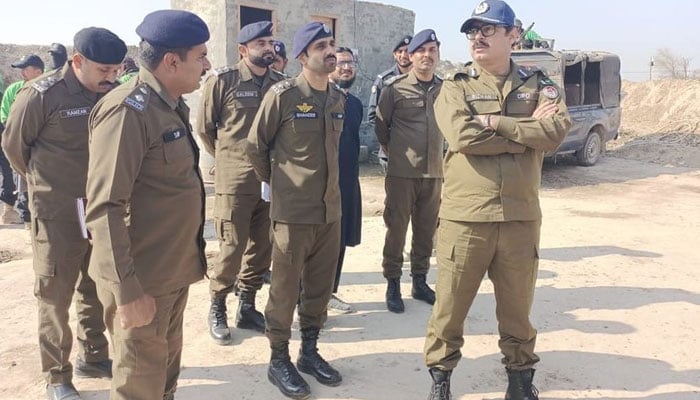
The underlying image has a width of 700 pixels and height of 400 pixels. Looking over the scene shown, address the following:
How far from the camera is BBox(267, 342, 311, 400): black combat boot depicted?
10.4ft

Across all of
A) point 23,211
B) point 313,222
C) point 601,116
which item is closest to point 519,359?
point 313,222

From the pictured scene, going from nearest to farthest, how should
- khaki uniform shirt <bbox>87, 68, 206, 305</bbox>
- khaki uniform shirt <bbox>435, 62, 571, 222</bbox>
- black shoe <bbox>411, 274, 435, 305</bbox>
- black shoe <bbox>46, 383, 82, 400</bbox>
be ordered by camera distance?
khaki uniform shirt <bbox>87, 68, 206, 305</bbox> < khaki uniform shirt <bbox>435, 62, 571, 222</bbox> < black shoe <bbox>46, 383, 82, 400</bbox> < black shoe <bbox>411, 274, 435, 305</bbox>

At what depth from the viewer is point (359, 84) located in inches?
464

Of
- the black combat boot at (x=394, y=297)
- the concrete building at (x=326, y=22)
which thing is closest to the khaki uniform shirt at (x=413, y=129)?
the black combat boot at (x=394, y=297)

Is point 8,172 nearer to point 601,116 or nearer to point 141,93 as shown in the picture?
point 141,93

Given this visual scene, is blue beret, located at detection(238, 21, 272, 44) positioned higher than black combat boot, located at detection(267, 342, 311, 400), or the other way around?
blue beret, located at detection(238, 21, 272, 44)

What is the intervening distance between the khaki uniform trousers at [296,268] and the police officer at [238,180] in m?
0.74

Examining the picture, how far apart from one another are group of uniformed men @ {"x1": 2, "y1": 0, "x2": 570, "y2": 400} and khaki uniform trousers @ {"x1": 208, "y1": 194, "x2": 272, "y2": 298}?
0.06ft

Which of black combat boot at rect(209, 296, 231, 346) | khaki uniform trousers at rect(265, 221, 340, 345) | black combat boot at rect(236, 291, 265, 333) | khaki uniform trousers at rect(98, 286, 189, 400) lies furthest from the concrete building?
khaki uniform trousers at rect(98, 286, 189, 400)

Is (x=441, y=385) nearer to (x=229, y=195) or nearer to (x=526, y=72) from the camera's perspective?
(x=526, y=72)

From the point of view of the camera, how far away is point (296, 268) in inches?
127

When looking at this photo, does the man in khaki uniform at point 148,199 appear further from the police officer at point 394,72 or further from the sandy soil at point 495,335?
the police officer at point 394,72

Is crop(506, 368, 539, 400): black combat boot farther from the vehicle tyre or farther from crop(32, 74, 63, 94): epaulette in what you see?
the vehicle tyre

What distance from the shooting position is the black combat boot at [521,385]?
3090 millimetres
